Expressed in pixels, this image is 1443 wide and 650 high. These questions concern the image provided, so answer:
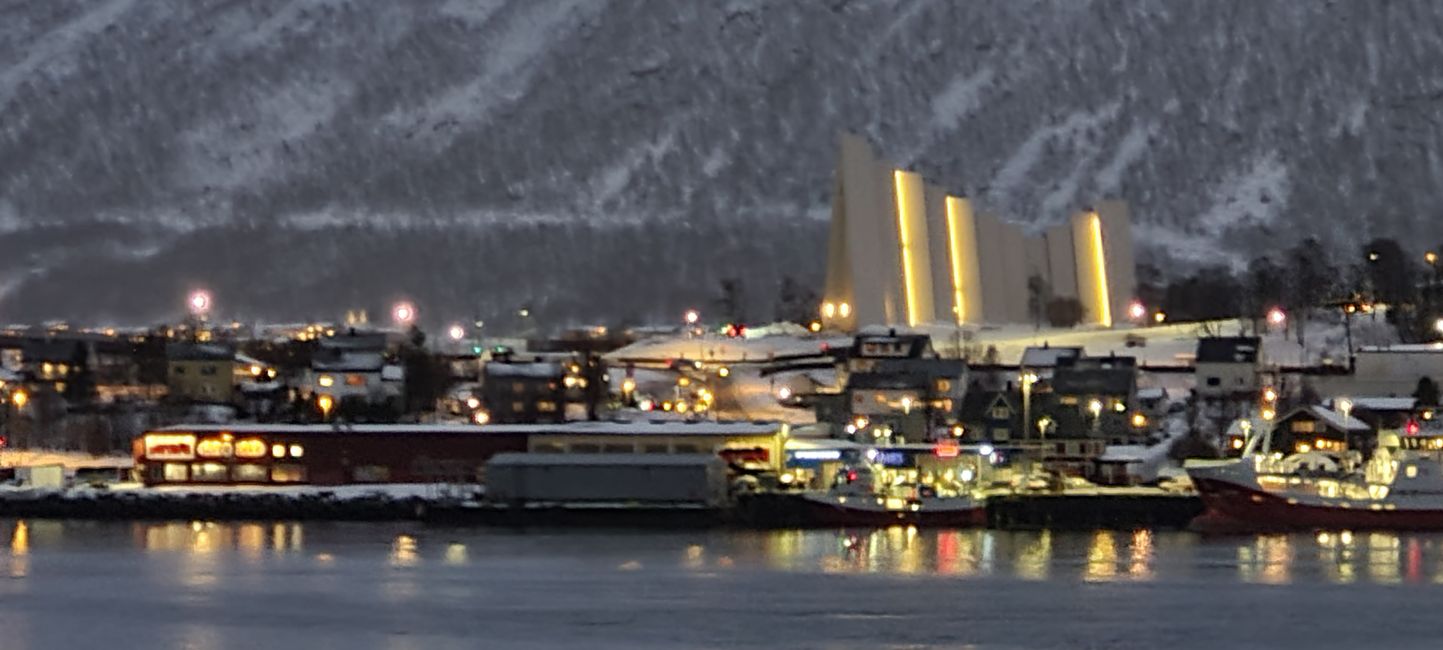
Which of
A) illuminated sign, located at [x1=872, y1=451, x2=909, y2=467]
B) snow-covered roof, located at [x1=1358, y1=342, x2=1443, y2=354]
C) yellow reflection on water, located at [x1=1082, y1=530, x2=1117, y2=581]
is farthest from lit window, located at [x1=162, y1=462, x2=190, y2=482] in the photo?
snow-covered roof, located at [x1=1358, y1=342, x2=1443, y2=354]

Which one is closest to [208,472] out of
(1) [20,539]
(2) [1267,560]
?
(1) [20,539]

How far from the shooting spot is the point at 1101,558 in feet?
61.8

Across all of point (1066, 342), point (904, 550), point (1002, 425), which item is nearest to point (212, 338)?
point (1066, 342)

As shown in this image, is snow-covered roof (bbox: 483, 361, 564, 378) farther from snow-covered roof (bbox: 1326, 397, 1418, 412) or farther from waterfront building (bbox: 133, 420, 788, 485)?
snow-covered roof (bbox: 1326, 397, 1418, 412)

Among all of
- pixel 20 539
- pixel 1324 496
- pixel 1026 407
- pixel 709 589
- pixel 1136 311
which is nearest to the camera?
pixel 709 589

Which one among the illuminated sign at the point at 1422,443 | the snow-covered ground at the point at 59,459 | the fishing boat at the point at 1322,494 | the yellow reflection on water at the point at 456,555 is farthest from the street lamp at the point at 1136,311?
the yellow reflection on water at the point at 456,555

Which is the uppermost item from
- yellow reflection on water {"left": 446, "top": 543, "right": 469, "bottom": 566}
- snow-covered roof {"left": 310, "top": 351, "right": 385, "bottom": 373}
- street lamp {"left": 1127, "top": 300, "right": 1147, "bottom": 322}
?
street lamp {"left": 1127, "top": 300, "right": 1147, "bottom": 322}

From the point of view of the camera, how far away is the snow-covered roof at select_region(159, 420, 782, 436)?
24.3 metres

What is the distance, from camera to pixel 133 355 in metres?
33.8

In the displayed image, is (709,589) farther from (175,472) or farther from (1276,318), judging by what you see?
(1276,318)

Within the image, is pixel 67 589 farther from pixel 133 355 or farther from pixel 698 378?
pixel 133 355

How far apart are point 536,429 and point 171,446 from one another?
3.04 m

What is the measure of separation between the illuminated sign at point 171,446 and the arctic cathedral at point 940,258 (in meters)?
12.3

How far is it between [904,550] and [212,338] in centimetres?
1815
